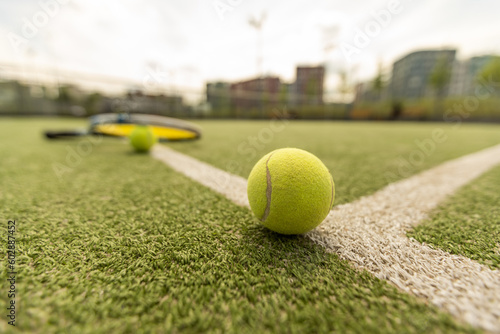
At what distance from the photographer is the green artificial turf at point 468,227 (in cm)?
95

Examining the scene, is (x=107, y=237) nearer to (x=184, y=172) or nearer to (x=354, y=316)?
(x=354, y=316)

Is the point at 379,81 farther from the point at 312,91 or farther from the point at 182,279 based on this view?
the point at 182,279

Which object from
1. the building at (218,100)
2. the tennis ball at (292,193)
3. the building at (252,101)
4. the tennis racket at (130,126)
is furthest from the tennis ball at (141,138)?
the building at (252,101)

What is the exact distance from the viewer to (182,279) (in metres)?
0.79

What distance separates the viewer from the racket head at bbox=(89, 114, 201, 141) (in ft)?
12.4

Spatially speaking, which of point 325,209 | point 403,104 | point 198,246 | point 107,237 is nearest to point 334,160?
point 325,209

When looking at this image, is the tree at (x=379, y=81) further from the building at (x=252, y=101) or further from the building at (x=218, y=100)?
the building at (x=218, y=100)

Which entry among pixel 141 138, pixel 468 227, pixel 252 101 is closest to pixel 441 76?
pixel 252 101

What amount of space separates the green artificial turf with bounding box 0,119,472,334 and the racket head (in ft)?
8.34

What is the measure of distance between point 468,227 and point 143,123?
12.8ft

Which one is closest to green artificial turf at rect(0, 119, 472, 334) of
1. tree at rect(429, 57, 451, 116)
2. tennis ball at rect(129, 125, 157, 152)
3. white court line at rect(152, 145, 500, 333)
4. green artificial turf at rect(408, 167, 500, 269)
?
white court line at rect(152, 145, 500, 333)

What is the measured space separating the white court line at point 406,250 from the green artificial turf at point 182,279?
7cm

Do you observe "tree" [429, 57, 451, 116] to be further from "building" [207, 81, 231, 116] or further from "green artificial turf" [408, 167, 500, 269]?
"green artificial turf" [408, 167, 500, 269]

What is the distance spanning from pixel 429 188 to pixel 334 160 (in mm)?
1161
